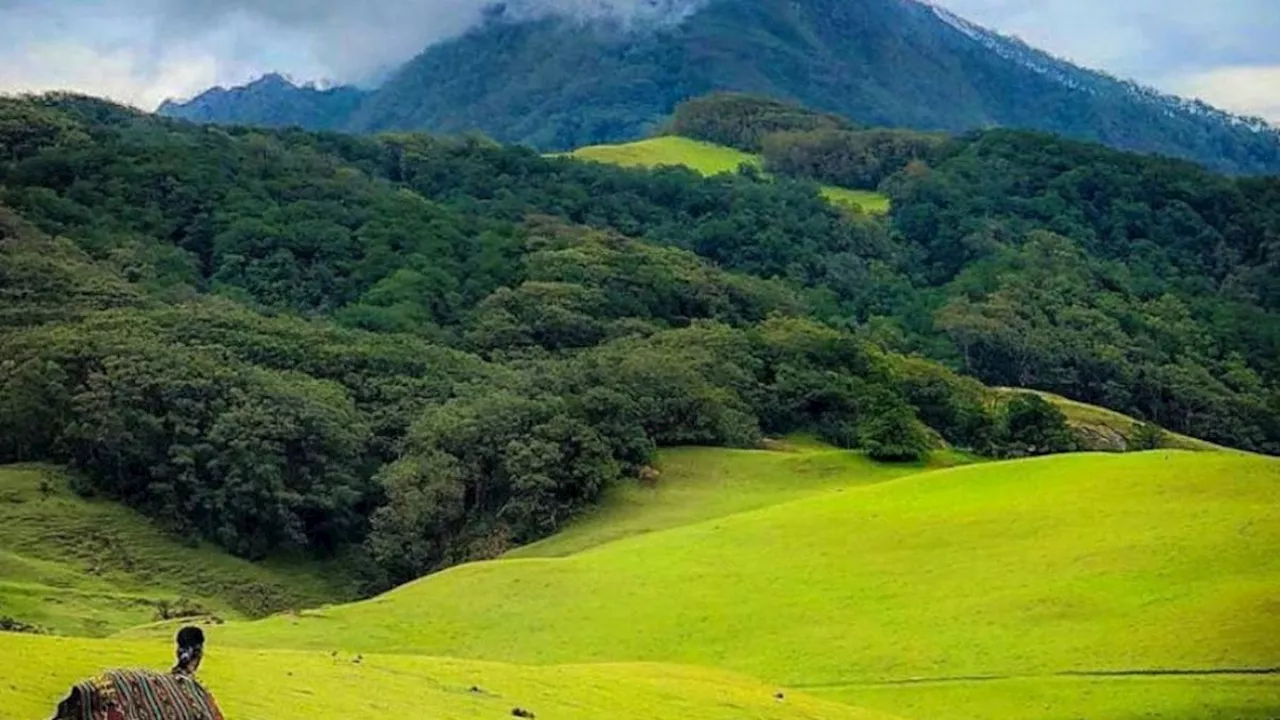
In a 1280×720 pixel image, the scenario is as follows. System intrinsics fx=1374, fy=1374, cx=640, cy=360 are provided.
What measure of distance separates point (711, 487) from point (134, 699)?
62011mm

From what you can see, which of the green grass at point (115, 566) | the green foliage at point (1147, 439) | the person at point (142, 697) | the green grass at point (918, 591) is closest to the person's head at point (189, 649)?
the person at point (142, 697)

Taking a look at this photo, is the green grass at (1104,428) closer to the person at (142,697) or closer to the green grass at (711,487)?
the green grass at (711,487)

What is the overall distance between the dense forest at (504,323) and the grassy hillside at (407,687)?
3964 centimetres

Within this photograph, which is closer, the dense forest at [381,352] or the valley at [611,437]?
the valley at [611,437]

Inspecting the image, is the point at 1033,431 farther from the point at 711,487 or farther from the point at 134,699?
the point at 134,699

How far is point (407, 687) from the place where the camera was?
79.6ft

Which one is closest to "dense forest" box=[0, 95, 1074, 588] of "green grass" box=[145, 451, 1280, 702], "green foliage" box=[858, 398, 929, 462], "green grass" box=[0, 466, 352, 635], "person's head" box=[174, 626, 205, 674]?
"green foliage" box=[858, 398, 929, 462]

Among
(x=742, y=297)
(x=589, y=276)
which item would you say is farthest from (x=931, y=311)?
(x=589, y=276)

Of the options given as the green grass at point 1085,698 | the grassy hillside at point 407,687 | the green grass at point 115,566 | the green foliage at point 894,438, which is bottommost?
the green grass at point 115,566

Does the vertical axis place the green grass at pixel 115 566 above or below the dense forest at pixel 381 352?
below

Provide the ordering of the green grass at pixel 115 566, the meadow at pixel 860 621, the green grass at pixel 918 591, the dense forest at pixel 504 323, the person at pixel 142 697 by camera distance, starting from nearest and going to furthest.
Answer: the person at pixel 142 697, the meadow at pixel 860 621, the green grass at pixel 918 591, the green grass at pixel 115 566, the dense forest at pixel 504 323

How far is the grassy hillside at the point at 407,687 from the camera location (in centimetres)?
2009

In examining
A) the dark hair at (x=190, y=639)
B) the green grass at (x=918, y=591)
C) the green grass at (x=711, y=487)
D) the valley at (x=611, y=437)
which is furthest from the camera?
the green grass at (x=711, y=487)

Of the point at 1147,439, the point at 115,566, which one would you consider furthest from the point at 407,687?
the point at 1147,439
